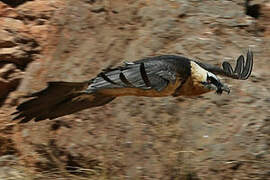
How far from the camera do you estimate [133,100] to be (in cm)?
502

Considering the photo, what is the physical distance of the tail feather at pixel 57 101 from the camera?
4020mm

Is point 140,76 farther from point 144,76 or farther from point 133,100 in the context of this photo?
point 133,100

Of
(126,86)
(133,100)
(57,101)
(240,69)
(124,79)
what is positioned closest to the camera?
(124,79)

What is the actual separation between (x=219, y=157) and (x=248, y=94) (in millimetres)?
612

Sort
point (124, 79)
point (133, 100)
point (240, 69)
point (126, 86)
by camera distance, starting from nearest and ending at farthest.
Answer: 1. point (124, 79)
2. point (126, 86)
3. point (240, 69)
4. point (133, 100)

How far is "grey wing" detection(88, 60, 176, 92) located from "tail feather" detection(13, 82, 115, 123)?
0.16 metres

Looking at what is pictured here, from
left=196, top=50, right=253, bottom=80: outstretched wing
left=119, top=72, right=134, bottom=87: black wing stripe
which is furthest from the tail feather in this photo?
left=196, top=50, right=253, bottom=80: outstretched wing

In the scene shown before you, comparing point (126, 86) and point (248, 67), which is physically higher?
point (126, 86)

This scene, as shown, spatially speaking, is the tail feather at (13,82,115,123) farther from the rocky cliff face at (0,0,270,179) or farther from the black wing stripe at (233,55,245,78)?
the black wing stripe at (233,55,245,78)

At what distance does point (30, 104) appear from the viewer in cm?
410

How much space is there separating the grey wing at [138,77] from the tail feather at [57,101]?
160mm

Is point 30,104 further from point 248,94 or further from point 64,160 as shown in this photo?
point 248,94

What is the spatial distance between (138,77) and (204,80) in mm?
551

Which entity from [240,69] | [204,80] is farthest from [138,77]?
[240,69]
